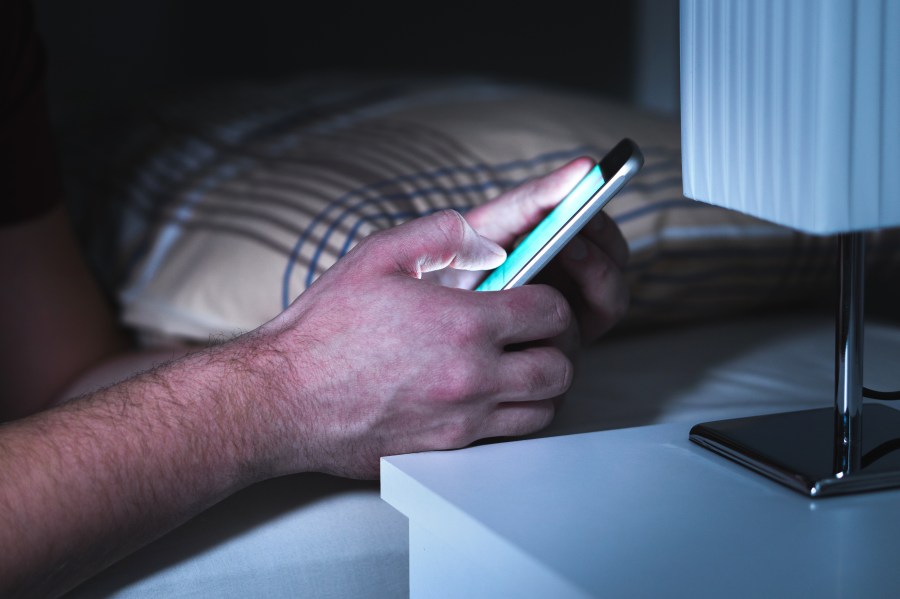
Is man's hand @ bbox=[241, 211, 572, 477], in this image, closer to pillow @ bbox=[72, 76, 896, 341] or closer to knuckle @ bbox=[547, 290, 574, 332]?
knuckle @ bbox=[547, 290, 574, 332]

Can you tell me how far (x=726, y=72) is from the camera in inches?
18.1

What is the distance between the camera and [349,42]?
189 cm

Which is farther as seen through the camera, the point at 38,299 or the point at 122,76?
the point at 122,76

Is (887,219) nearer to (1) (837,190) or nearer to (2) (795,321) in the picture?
(1) (837,190)

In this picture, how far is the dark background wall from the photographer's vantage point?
1732 mm

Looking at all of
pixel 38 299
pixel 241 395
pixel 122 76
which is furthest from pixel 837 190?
pixel 122 76

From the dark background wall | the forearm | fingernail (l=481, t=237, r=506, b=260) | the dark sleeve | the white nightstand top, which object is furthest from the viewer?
the dark background wall

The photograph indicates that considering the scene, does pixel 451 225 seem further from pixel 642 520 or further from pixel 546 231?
pixel 642 520

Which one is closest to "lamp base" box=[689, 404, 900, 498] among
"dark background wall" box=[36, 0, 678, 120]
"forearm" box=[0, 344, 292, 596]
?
"forearm" box=[0, 344, 292, 596]

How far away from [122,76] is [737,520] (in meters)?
1.67

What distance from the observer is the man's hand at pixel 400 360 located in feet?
1.79

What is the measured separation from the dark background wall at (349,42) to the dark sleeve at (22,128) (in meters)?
0.69

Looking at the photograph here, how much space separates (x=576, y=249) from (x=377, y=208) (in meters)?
0.24

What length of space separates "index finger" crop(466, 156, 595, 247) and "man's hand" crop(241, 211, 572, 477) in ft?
0.34
